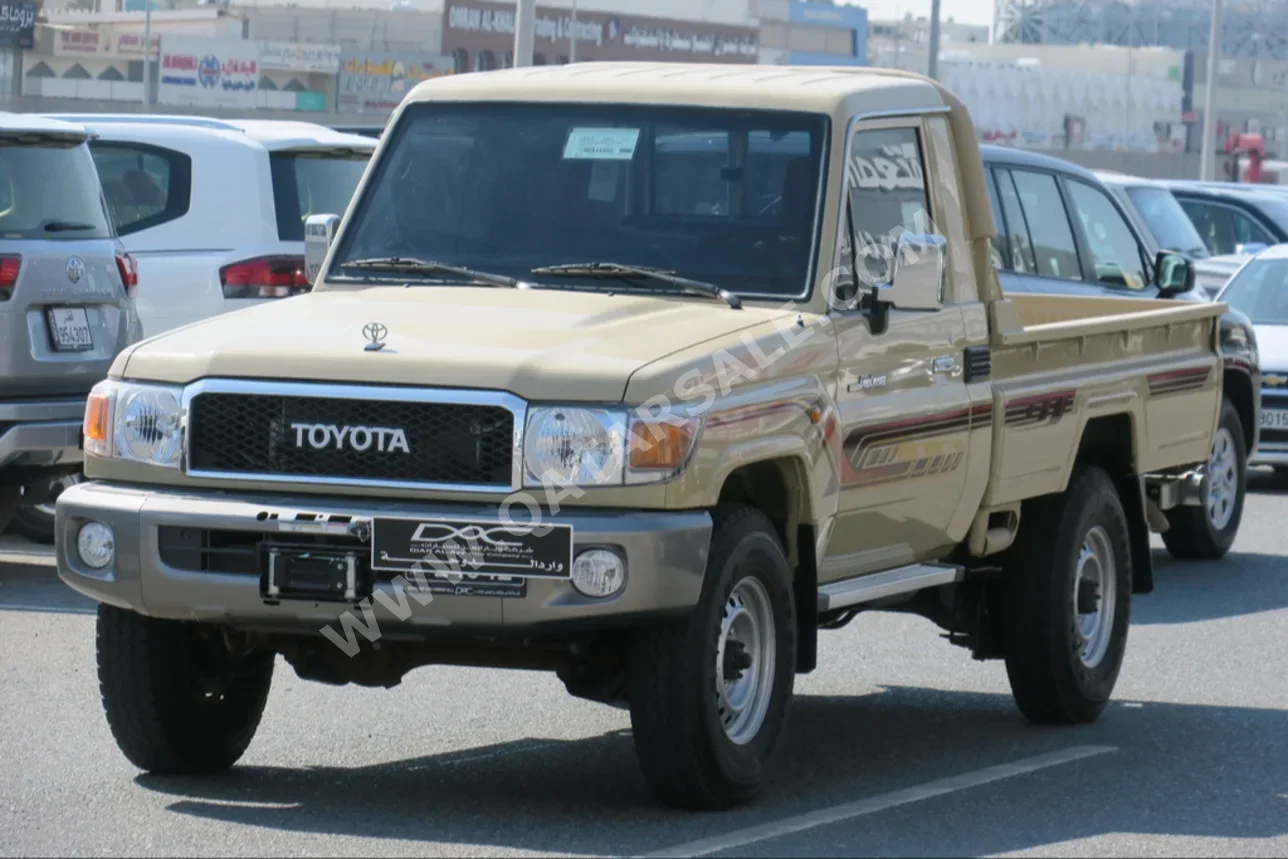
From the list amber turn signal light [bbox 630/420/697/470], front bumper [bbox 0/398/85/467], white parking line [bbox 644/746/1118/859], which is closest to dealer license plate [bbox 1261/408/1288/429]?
front bumper [bbox 0/398/85/467]

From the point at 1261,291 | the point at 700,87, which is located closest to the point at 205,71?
the point at 1261,291

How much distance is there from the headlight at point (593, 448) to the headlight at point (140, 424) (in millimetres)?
1016

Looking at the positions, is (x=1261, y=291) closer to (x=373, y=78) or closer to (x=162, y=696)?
(x=162, y=696)

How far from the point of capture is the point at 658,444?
6.26 m

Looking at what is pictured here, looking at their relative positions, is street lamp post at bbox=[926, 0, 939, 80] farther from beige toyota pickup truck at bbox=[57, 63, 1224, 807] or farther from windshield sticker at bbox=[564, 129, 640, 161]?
windshield sticker at bbox=[564, 129, 640, 161]

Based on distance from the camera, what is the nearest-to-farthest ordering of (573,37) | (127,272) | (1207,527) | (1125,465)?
(1125,465)
(127,272)
(1207,527)
(573,37)

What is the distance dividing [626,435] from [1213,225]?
21.3m

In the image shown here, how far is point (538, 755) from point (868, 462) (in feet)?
4.62

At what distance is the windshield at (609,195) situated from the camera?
24.3 ft

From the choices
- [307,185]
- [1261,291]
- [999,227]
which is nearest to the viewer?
[307,185]

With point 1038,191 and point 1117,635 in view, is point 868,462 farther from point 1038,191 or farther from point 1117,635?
point 1038,191

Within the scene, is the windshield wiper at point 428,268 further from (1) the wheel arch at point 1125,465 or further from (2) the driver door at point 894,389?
(1) the wheel arch at point 1125,465

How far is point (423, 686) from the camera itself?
9.01 m

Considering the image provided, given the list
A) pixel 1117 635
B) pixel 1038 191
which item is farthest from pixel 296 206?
pixel 1117 635
